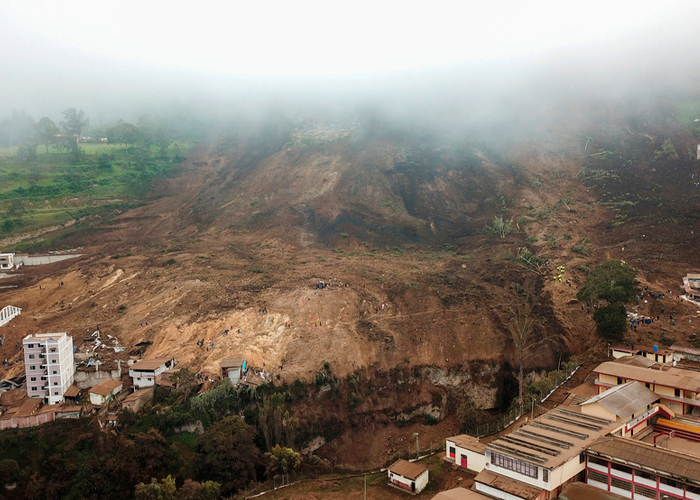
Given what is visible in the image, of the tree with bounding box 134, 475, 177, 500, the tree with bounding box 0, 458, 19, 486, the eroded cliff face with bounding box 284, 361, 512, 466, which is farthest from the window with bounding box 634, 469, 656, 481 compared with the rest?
the tree with bounding box 0, 458, 19, 486

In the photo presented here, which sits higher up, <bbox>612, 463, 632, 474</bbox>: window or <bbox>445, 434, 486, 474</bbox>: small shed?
<bbox>612, 463, 632, 474</bbox>: window

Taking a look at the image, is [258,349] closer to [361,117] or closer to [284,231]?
[284,231]

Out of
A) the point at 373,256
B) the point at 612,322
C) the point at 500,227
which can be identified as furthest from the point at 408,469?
the point at 500,227

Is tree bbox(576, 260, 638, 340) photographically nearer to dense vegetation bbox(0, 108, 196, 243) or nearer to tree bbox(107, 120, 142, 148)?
dense vegetation bbox(0, 108, 196, 243)

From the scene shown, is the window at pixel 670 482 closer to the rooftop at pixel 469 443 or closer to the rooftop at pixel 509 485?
the rooftop at pixel 509 485

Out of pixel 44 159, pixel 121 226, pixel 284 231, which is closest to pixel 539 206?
pixel 284 231

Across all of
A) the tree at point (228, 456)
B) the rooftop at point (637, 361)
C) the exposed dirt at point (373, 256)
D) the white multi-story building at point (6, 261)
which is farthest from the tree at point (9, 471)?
the white multi-story building at point (6, 261)

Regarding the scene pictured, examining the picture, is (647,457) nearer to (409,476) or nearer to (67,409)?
(409,476)
